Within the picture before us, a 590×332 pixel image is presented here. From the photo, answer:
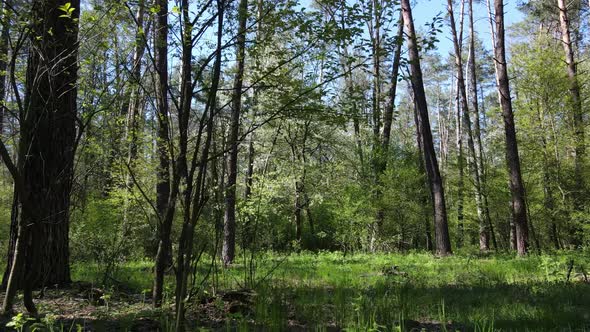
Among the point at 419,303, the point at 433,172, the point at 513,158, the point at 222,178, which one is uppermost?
the point at 513,158

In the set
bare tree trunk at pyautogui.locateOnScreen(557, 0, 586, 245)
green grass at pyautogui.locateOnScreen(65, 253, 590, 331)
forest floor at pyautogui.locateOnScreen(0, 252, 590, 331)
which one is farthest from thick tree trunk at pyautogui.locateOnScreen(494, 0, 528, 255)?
bare tree trunk at pyautogui.locateOnScreen(557, 0, 586, 245)

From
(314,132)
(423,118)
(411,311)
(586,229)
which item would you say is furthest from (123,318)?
(314,132)

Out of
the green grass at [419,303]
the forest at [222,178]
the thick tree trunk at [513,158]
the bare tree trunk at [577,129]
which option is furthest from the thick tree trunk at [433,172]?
the bare tree trunk at [577,129]

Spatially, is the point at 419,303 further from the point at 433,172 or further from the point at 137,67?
A: the point at 433,172

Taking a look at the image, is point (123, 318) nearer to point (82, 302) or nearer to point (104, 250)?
point (82, 302)

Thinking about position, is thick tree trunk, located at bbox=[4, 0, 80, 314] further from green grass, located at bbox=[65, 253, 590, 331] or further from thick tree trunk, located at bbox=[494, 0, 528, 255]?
thick tree trunk, located at bbox=[494, 0, 528, 255]

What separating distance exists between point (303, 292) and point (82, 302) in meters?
2.44

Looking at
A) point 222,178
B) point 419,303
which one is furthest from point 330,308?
point 222,178

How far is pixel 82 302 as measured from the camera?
14.1 feet

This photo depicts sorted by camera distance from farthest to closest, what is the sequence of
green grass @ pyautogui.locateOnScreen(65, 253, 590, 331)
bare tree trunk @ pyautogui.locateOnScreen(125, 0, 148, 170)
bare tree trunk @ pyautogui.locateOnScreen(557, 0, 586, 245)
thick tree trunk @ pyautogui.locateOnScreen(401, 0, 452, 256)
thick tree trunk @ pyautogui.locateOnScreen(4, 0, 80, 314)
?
bare tree trunk @ pyautogui.locateOnScreen(557, 0, 586, 245) → thick tree trunk @ pyautogui.locateOnScreen(401, 0, 452, 256) → thick tree trunk @ pyautogui.locateOnScreen(4, 0, 80, 314) → green grass @ pyautogui.locateOnScreen(65, 253, 590, 331) → bare tree trunk @ pyautogui.locateOnScreen(125, 0, 148, 170)

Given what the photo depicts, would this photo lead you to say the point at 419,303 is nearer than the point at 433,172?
Yes

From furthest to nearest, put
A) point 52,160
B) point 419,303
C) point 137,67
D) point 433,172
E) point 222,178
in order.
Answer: point 433,172, point 137,67, point 52,160, point 419,303, point 222,178

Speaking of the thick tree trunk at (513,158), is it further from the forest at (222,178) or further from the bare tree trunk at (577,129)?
the bare tree trunk at (577,129)

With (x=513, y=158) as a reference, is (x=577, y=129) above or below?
above
